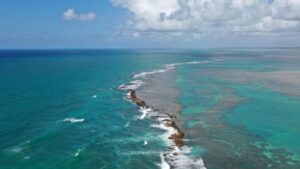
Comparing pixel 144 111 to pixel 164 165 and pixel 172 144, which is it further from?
pixel 164 165

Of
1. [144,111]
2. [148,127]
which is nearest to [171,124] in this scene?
[148,127]

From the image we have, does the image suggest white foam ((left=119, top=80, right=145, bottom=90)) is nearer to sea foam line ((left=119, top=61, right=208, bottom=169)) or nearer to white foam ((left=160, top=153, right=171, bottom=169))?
sea foam line ((left=119, top=61, right=208, bottom=169))

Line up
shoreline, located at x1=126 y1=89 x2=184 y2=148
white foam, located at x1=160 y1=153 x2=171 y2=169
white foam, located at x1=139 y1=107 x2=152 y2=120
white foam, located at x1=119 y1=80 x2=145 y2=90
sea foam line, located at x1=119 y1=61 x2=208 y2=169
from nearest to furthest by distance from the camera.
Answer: white foam, located at x1=160 y1=153 x2=171 y2=169, sea foam line, located at x1=119 y1=61 x2=208 y2=169, shoreline, located at x1=126 y1=89 x2=184 y2=148, white foam, located at x1=139 y1=107 x2=152 y2=120, white foam, located at x1=119 y1=80 x2=145 y2=90

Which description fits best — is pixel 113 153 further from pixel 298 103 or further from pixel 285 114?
pixel 298 103

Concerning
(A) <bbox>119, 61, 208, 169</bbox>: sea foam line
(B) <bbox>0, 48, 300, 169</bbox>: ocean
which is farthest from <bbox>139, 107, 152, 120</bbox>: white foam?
(B) <bbox>0, 48, 300, 169</bbox>: ocean

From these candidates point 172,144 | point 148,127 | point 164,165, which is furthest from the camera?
point 148,127

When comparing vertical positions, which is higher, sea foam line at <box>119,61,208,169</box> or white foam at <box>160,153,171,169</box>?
sea foam line at <box>119,61,208,169</box>

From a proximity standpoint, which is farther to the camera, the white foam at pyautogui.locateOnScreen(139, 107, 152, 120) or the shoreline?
the white foam at pyautogui.locateOnScreen(139, 107, 152, 120)

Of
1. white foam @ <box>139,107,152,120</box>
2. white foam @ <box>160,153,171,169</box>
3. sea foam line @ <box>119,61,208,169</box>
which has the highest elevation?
white foam @ <box>139,107,152,120</box>

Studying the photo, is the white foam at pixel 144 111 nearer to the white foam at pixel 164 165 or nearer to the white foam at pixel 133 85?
the white foam at pixel 164 165

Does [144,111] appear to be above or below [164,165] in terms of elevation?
above

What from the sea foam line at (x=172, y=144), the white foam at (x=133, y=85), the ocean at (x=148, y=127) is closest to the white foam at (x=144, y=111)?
the sea foam line at (x=172, y=144)
